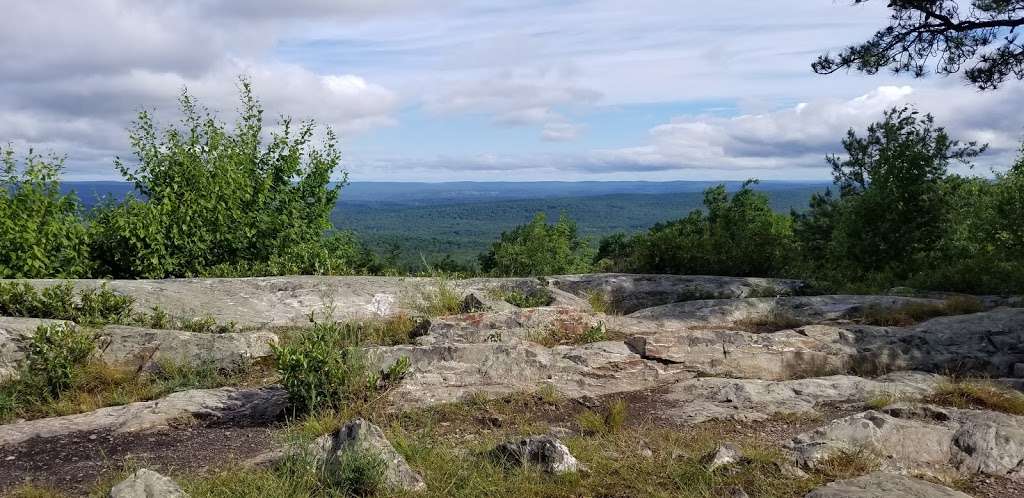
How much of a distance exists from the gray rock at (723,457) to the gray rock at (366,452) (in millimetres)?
2368

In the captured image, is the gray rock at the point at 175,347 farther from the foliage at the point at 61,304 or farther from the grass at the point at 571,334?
the grass at the point at 571,334

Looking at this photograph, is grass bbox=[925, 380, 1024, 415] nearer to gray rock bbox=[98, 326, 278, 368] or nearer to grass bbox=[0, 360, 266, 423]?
gray rock bbox=[98, 326, 278, 368]

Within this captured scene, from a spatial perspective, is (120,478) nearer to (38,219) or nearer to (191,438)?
(191,438)

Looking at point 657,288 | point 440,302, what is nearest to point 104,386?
point 440,302

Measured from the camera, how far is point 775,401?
811 cm

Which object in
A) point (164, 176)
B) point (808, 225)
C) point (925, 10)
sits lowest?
point (808, 225)

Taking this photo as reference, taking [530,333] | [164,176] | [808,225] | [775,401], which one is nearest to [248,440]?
[530,333]

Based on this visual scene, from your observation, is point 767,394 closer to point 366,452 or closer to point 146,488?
point 366,452

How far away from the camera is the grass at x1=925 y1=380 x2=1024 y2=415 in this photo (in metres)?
7.70

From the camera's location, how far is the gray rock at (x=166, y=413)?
7289 millimetres

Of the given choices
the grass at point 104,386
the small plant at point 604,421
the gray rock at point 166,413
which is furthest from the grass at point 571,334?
the grass at point 104,386

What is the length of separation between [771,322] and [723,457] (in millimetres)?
6997

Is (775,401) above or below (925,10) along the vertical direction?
below

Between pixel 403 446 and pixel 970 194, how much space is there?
1119 inches
